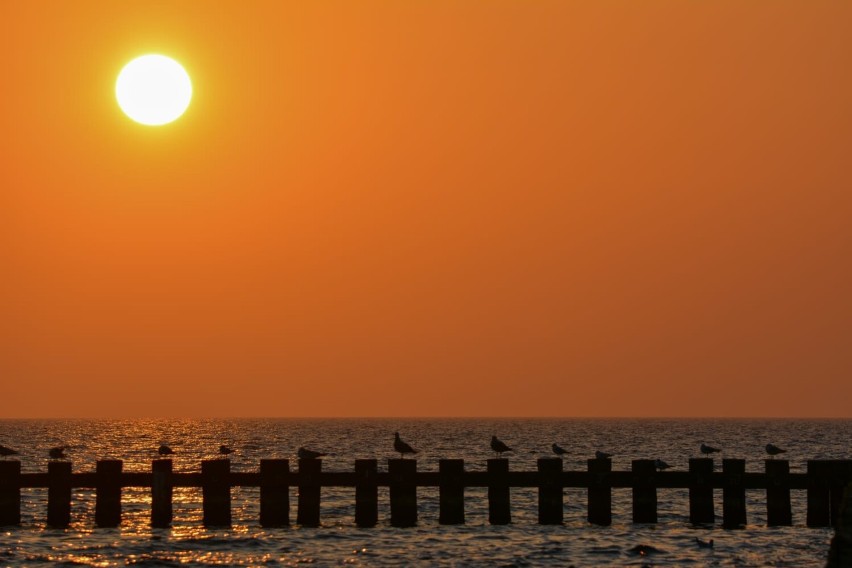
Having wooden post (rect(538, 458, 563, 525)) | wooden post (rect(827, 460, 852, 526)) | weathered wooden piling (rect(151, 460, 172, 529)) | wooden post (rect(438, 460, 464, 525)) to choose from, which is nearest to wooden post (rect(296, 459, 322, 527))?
wooden post (rect(438, 460, 464, 525))

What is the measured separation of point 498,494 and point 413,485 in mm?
2031

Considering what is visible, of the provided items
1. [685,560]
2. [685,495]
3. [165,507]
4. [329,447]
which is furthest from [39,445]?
[685,560]

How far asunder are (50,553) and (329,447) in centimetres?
7619

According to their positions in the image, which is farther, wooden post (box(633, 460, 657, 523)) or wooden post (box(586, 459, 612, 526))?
wooden post (box(586, 459, 612, 526))

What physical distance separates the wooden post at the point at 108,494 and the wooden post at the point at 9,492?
1725mm

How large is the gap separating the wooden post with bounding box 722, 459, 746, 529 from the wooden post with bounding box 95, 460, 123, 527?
13419 mm

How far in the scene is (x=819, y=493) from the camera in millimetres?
31078

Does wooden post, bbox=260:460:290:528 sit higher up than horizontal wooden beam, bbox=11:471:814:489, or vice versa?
horizontal wooden beam, bbox=11:471:814:489

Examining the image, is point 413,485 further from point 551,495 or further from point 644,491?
point 644,491

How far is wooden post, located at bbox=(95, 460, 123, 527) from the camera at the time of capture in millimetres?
30422

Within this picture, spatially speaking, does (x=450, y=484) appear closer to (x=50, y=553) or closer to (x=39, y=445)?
(x=50, y=553)

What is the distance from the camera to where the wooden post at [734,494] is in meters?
31.0

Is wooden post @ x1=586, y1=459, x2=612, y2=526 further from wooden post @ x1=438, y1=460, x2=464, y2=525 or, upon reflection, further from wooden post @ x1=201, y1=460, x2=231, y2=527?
wooden post @ x1=201, y1=460, x2=231, y2=527

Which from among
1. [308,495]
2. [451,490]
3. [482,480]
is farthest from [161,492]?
[482,480]
